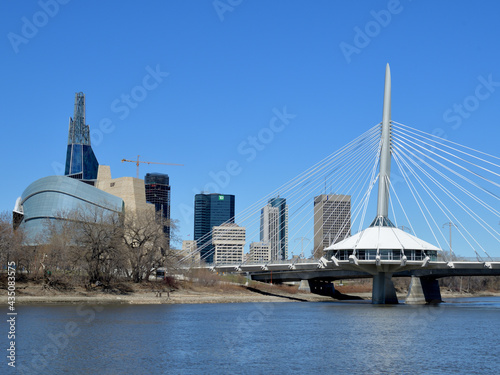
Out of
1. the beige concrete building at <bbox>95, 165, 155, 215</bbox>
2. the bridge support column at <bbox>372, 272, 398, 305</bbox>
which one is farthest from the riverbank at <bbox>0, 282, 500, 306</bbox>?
the beige concrete building at <bbox>95, 165, 155, 215</bbox>

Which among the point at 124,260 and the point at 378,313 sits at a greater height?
the point at 124,260

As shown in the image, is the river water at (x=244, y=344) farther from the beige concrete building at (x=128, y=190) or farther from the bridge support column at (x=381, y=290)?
the beige concrete building at (x=128, y=190)

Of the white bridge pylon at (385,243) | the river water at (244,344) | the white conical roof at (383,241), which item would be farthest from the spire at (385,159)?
the river water at (244,344)

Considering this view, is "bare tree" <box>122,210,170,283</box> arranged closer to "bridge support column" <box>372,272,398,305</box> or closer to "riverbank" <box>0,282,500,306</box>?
"riverbank" <box>0,282,500,306</box>

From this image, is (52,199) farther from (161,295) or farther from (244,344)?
(244,344)

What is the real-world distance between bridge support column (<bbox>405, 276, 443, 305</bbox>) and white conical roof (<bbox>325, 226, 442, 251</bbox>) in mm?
17944

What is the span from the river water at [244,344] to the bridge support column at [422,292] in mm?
42346

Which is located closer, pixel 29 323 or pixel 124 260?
pixel 29 323

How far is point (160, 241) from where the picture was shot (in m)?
89.9

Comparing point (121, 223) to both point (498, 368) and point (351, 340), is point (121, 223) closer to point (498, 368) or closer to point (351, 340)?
point (351, 340)

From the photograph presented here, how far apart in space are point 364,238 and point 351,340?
140 feet

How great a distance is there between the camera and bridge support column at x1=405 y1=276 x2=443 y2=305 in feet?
344

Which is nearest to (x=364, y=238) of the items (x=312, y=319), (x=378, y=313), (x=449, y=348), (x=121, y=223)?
(x=378, y=313)

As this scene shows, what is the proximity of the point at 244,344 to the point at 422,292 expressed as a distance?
71.7 meters
